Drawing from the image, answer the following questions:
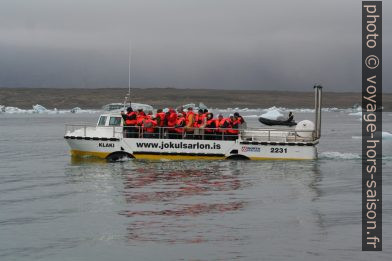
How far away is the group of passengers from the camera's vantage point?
25438 millimetres

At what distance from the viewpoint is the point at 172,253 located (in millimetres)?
12062

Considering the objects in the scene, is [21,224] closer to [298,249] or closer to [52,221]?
[52,221]

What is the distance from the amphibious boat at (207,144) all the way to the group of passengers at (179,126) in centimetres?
5

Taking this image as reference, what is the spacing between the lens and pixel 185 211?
15930 millimetres

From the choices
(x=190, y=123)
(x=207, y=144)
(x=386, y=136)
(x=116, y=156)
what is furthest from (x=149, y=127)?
(x=386, y=136)

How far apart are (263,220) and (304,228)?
45.8 inches

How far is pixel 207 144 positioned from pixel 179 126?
1.27m

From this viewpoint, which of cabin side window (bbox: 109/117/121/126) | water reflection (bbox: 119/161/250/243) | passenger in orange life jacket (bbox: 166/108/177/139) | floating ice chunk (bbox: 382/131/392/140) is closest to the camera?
water reflection (bbox: 119/161/250/243)

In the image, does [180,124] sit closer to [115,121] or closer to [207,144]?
[207,144]

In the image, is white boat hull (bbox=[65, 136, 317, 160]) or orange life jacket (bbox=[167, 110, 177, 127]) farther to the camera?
orange life jacket (bbox=[167, 110, 177, 127])

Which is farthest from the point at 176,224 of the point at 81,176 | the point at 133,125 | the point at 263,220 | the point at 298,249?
the point at 133,125

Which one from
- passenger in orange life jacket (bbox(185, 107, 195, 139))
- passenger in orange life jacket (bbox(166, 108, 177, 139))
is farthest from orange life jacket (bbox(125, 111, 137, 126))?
passenger in orange life jacket (bbox(185, 107, 195, 139))

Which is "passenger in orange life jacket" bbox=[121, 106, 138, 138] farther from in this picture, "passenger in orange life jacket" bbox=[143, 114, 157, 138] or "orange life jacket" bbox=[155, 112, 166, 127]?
"orange life jacket" bbox=[155, 112, 166, 127]

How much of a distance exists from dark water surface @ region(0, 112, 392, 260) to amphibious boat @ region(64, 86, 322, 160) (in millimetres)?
359
